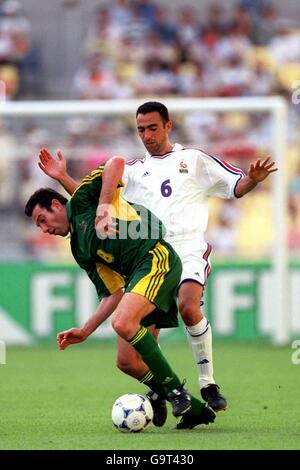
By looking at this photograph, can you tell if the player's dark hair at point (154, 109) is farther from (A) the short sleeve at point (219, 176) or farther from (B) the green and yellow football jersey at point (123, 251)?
(B) the green and yellow football jersey at point (123, 251)

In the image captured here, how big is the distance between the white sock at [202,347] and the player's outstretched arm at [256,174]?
973 millimetres

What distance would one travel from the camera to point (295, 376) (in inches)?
426

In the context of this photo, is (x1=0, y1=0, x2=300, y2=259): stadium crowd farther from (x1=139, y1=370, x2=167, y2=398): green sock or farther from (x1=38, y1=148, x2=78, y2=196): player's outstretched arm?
(x1=139, y1=370, x2=167, y2=398): green sock

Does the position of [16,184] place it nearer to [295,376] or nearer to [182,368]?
[182,368]

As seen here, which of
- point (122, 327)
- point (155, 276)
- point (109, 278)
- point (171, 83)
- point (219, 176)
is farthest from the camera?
point (171, 83)

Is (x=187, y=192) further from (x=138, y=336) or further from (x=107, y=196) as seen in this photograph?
(x=138, y=336)

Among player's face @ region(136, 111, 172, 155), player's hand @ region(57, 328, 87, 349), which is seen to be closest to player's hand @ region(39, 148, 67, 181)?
player's face @ region(136, 111, 172, 155)

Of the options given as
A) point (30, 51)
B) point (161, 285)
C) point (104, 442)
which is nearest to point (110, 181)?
point (161, 285)

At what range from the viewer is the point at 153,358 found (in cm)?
700

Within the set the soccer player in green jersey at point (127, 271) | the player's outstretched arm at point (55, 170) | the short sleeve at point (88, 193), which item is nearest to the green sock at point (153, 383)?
the soccer player in green jersey at point (127, 271)

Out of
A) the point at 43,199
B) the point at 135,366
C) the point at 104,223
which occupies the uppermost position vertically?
the point at 43,199

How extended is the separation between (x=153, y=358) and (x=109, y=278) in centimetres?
66

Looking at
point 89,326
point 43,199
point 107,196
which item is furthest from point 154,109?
point 89,326

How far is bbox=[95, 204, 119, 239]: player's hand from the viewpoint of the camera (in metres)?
7.00
